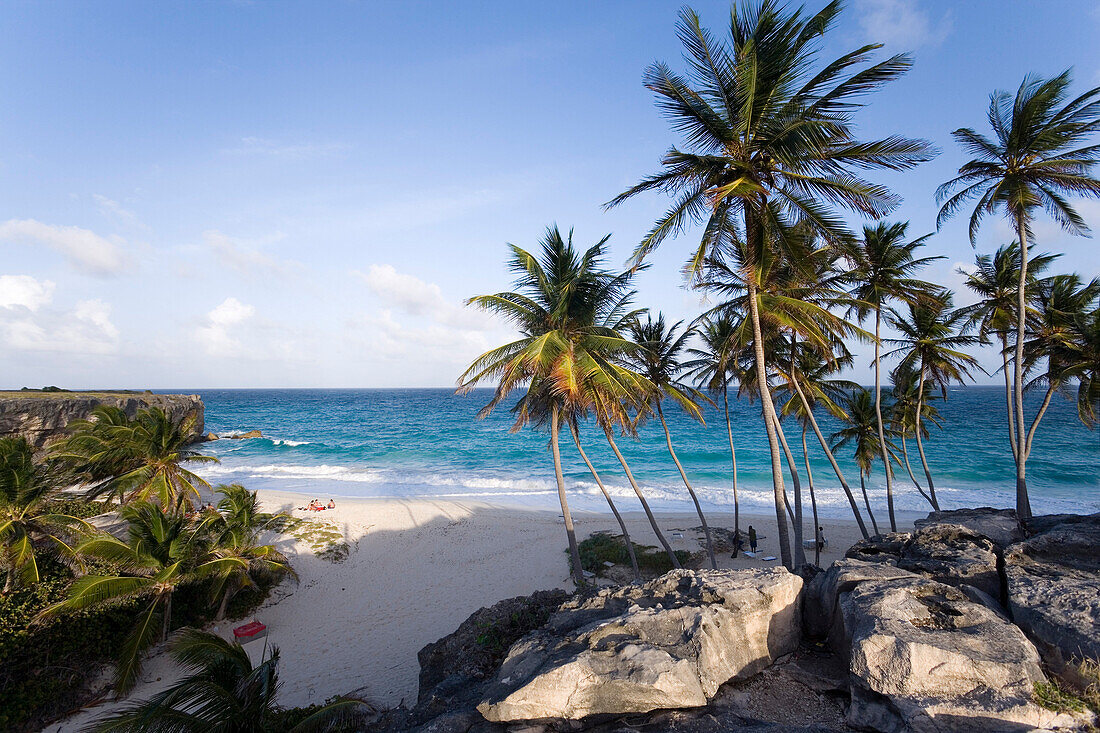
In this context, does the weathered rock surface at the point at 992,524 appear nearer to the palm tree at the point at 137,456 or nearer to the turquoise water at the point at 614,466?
the turquoise water at the point at 614,466

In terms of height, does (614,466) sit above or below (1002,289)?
below

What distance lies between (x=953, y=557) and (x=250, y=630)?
42.4 feet

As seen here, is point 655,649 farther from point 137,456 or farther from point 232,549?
point 137,456

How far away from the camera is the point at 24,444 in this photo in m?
10.3

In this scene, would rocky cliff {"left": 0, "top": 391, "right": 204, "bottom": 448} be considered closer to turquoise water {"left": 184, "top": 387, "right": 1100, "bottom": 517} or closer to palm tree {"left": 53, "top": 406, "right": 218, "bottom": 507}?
palm tree {"left": 53, "top": 406, "right": 218, "bottom": 507}

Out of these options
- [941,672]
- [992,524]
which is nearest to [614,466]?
[992,524]

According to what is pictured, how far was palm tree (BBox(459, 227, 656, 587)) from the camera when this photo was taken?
10.6m

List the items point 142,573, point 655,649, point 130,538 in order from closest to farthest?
point 655,649
point 130,538
point 142,573

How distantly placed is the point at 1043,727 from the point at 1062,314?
15.2 metres

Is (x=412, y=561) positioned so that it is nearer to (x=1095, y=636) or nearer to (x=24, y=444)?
(x=24, y=444)

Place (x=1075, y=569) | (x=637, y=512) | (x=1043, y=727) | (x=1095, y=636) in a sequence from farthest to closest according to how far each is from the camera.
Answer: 1. (x=637, y=512)
2. (x=1075, y=569)
3. (x=1095, y=636)
4. (x=1043, y=727)

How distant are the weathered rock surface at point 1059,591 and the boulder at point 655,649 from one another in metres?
2.02

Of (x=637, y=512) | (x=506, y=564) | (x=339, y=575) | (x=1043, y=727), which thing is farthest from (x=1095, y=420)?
(x=339, y=575)

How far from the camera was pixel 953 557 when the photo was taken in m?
5.94
